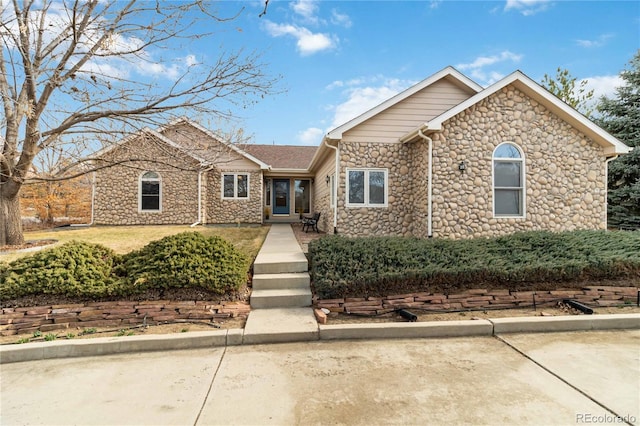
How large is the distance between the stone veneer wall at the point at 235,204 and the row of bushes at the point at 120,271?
9.73 m

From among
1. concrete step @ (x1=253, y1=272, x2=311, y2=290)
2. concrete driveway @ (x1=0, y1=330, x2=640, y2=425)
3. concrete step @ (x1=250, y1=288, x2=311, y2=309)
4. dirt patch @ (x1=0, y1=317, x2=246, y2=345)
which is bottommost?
concrete driveway @ (x1=0, y1=330, x2=640, y2=425)

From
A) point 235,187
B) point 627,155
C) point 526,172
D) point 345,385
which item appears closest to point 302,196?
point 235,187

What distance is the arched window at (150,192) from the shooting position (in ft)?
46.5

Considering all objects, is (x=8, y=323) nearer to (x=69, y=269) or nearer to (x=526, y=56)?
(x=69, y=269)

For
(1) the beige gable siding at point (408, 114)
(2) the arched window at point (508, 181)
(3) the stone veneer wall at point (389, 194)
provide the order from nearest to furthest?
(2) the arched window at point (508, 181) < (3) the stone veneer wall at point (389, 194) < (1) the beige gable siding at point (408, 114)

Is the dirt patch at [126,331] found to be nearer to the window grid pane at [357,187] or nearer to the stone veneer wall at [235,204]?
the window grid pane at [357,187]

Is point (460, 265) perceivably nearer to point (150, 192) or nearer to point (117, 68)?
point (117, 68)

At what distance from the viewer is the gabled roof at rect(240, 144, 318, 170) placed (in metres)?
16.7

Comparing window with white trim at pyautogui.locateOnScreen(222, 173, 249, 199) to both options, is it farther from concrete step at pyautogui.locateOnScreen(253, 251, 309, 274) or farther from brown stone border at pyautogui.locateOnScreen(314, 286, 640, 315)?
brown stone border at pyautogui.locateOnScreen(314, 286, 640, 315)

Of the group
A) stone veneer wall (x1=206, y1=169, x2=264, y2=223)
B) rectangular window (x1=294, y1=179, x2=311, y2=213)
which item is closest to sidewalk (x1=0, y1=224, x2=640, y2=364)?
stone veneer wall (x1=206, y1=169, x2=264, y2=223)

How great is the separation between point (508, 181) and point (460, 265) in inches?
199

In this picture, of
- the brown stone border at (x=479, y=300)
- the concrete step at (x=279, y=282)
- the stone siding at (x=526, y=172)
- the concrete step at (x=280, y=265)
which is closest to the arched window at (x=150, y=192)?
the concrete step at (x=280, y=265)

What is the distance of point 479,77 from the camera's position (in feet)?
35.9

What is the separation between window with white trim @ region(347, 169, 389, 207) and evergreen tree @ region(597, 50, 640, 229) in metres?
10.6
